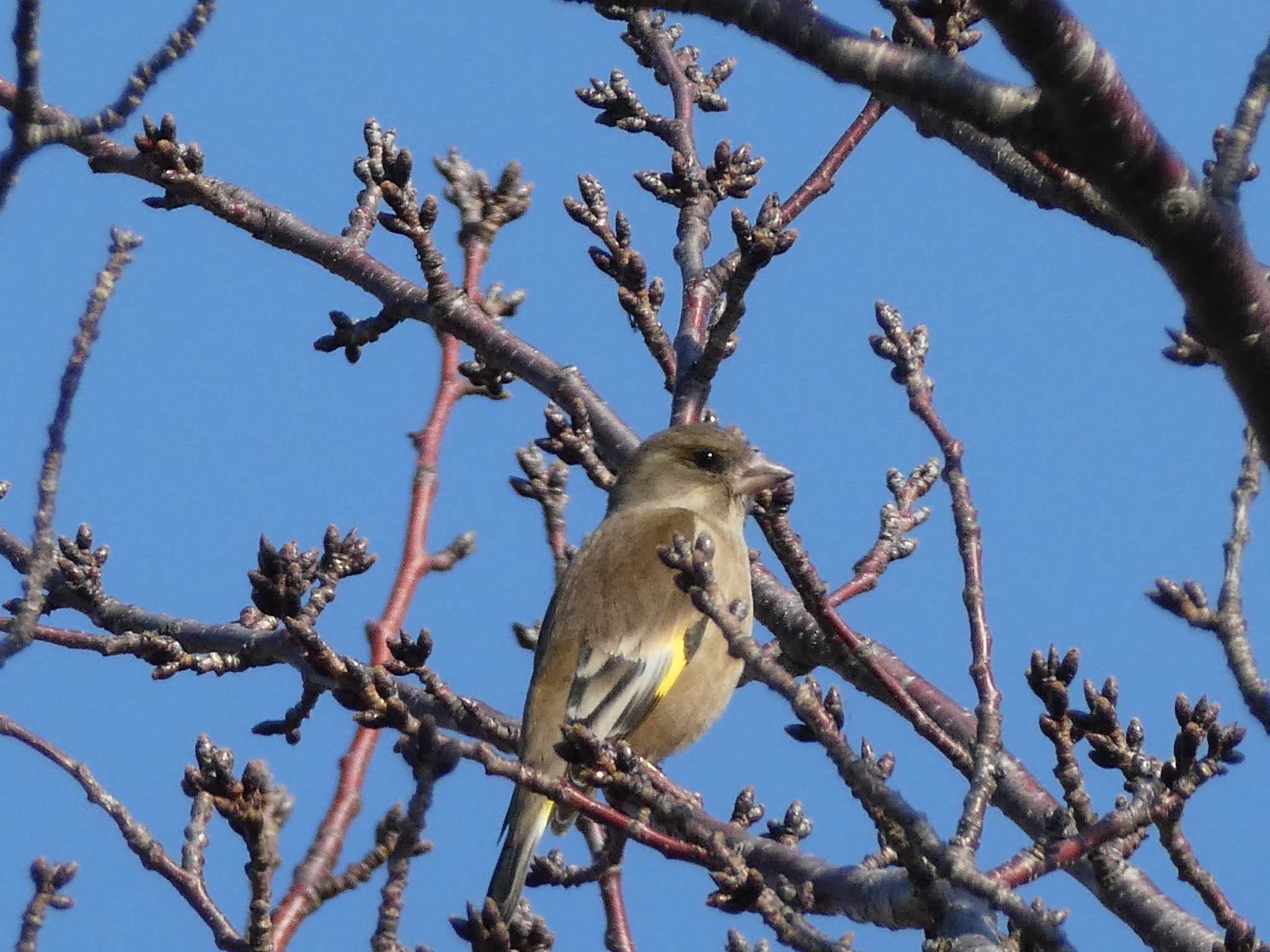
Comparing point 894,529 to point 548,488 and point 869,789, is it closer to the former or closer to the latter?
point 548,488

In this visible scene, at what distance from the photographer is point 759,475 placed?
716cm

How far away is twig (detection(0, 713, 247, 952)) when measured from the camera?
3641 millimetres

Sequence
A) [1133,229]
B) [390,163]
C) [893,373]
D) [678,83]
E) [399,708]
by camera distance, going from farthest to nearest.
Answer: [678,83]
[390,163]
[893,373]
[399,708]
[1133,229]

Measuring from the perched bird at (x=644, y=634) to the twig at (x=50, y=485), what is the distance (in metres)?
1.83

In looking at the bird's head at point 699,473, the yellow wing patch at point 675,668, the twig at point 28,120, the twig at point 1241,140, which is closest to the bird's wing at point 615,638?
the yellow wing patch at point 675,668

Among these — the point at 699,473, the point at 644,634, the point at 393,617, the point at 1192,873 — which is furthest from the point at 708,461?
the point at 1192,873

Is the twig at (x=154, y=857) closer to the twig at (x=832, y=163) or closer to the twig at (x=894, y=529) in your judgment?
the twig at (x=894, y=529)

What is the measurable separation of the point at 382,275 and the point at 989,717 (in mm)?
4028

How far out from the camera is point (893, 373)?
17.3 ft

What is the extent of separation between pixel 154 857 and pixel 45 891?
1.18m

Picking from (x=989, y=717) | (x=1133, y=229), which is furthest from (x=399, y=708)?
(x=1133, y=229)

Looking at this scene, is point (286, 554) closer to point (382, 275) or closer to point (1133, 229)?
point (1133, 229)

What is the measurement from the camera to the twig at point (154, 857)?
3641 mm

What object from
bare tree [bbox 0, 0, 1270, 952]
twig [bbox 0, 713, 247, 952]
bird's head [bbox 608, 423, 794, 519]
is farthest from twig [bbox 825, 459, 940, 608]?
twig [bbox 0, 713, 247, 952]
